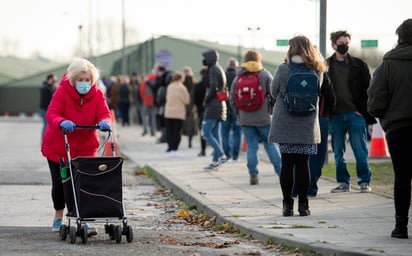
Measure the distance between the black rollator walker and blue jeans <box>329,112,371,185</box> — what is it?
439 centimetres

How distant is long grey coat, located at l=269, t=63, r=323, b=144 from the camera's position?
39.3ft

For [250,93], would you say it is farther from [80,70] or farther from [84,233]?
[84,233]

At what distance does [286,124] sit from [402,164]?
2.02 meters

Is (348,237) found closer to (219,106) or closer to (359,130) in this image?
(359,130)

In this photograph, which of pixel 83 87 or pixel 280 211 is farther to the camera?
pixel 280 211

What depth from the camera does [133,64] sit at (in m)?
50.0

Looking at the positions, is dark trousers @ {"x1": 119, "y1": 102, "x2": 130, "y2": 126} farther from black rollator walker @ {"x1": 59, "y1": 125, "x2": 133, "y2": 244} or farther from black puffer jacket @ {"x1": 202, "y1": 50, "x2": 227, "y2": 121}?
black rollator walker @ {"x1": 59, "y1": 125, "x2": 133, "y2": 244}

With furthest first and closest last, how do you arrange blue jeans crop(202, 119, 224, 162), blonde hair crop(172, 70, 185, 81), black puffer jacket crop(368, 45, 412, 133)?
1. blonde hair crop(172, 70, 185, 81)
2. blue jeans crop(202, 119, 224, 162)
3. black puffer jacket crop(368, 45, 412, 133)

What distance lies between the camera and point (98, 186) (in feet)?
34.8

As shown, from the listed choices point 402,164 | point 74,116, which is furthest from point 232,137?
point 402,164

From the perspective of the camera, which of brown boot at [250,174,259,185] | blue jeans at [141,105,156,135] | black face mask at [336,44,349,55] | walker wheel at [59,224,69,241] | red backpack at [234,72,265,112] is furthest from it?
blue jeans at [141,105,156,135]

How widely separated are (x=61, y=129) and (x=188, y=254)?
6.32 feet

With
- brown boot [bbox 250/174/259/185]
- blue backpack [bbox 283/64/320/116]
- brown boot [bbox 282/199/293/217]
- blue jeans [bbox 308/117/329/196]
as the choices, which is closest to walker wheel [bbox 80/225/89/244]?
brown boot [bbox 282/199/293/217]

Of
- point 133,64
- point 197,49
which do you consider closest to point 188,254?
point 197,49
